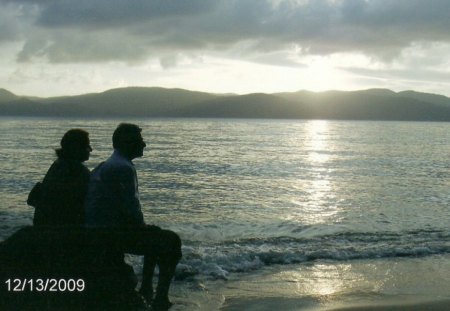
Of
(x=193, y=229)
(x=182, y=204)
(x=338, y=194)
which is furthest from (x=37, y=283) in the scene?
(x=338, y=194)

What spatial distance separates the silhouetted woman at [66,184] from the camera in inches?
251

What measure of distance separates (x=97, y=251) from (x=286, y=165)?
31302mm

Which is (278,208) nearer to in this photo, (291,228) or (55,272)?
(291,228)

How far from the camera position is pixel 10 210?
17.2 metres

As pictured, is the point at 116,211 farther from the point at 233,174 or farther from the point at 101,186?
the point at 233,174

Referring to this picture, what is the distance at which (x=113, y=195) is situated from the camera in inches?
246

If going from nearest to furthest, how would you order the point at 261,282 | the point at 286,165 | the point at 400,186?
the point at 261,282 → the point at 400,186 → the point at 286,165

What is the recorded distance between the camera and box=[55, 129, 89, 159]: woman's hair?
6348 mm

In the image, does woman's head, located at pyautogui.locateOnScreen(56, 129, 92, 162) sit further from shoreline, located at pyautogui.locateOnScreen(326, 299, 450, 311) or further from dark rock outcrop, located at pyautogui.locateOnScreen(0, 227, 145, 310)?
shoreline, located at pyautogui.locateOnScreen(326, 299, 450, 311)

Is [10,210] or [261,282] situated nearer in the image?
[261,282]

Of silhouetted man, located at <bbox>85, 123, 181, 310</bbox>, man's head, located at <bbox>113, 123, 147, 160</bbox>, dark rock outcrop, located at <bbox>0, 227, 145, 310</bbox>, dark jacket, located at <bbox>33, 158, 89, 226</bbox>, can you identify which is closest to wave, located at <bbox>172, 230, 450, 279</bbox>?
silhouetted man, located at <bbox>85, 123, 181, 310</bbox>

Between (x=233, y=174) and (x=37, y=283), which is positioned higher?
(x=37, y=283)
